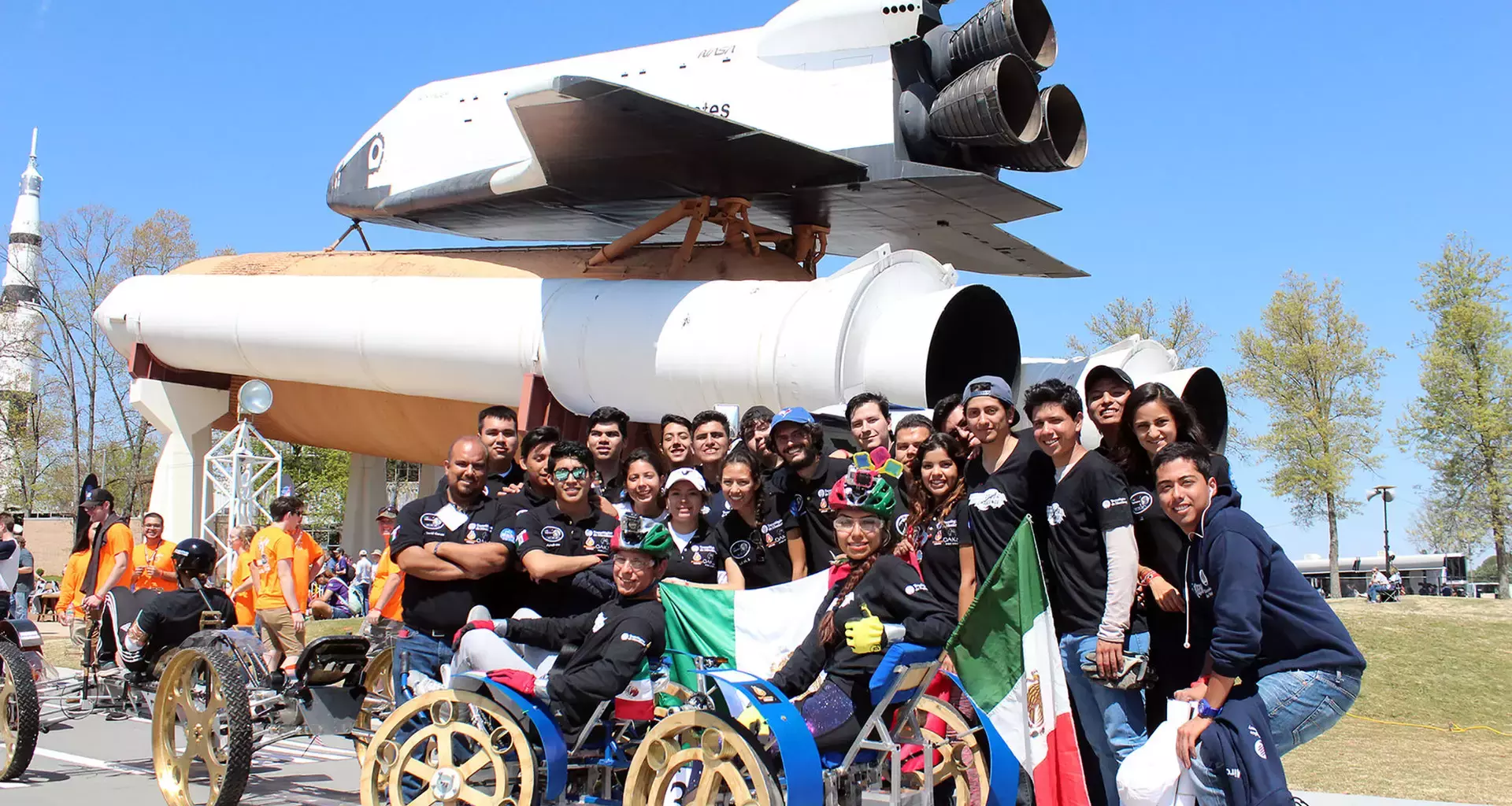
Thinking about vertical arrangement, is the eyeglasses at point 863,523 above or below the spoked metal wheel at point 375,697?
above

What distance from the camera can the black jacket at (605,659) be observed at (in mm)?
4422

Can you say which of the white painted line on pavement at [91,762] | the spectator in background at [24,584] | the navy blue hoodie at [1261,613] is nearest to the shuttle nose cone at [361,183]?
the spectator in background at [24,584]

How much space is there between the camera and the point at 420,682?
539cm

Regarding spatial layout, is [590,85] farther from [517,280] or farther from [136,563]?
[136,563]

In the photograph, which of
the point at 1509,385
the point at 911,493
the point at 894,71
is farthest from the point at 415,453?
the point at 1509,385

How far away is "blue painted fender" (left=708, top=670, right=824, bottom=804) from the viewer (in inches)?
151

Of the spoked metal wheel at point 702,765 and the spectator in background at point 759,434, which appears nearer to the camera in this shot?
the spoked metal wheel at point 702,765

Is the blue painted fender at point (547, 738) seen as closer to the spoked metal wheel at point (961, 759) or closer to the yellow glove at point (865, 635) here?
the yellow glove at point (865, 635)

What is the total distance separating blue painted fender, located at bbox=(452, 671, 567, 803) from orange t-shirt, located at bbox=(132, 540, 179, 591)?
221 inches

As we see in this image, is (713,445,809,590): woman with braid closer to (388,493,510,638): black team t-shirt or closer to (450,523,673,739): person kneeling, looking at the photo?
(450,523,673,739): person kneeling

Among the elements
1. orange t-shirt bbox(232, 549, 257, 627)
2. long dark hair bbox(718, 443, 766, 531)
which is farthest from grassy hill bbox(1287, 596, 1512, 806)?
orange t-shirt bbox(232, 549, 257, 627)

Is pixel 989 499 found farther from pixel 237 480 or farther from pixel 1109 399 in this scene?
pixel 237 480

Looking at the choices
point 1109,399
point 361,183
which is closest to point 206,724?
point 1109,399

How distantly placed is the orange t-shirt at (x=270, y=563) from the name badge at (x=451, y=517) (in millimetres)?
4434
